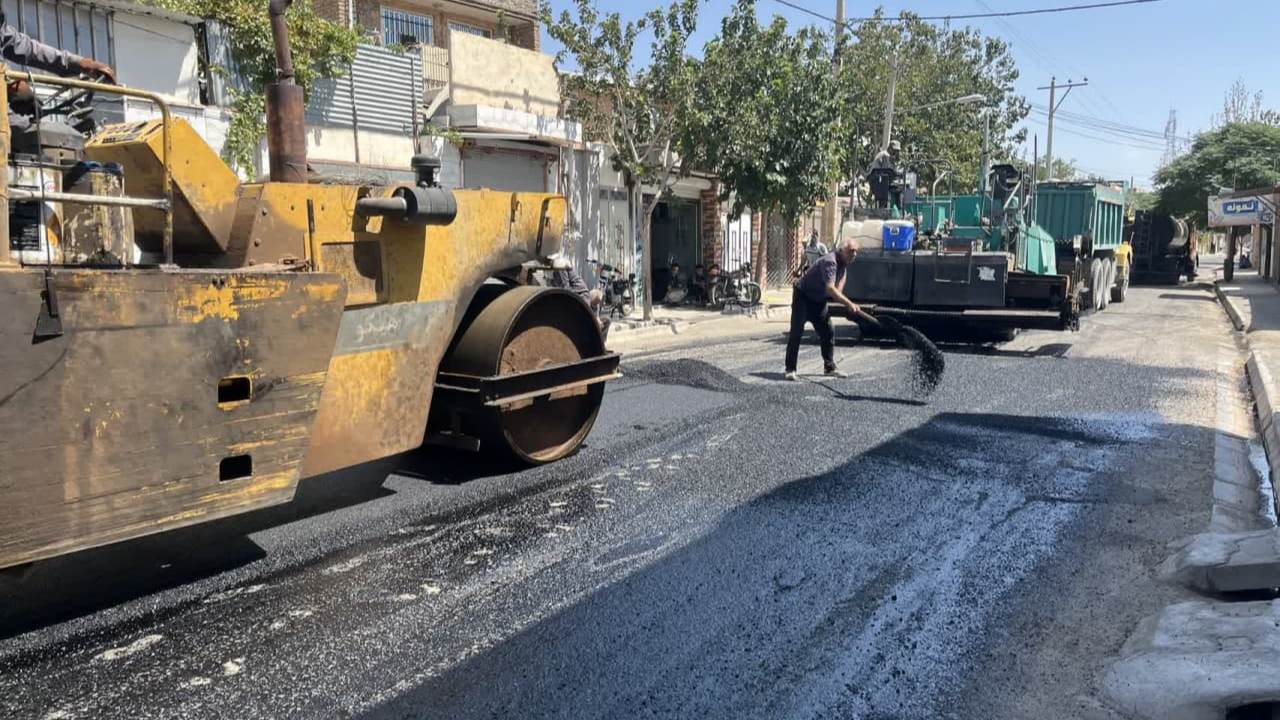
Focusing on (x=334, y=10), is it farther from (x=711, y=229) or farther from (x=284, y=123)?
(x=284, y=123)

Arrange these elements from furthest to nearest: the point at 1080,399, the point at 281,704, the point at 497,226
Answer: the point at 1080,399
the point at 497,226
the point at 281,704

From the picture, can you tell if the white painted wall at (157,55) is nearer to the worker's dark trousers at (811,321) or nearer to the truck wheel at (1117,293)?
the worker's dark trousers at (811,321)

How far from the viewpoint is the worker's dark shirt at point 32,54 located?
4.06 meters

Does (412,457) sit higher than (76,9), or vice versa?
(76,9)

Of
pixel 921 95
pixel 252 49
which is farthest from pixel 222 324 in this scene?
pixel 921 95

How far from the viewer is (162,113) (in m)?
3.73

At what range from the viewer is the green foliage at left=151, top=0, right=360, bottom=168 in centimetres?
1156

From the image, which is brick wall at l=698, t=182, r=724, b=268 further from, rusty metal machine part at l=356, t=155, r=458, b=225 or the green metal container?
rusty metal machine part at l=356, t=155, r=458, b=225

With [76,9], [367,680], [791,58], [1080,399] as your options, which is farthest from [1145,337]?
[76,9]

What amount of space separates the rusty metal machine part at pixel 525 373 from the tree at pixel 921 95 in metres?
20.0

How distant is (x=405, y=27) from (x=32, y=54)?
17318 millimetres

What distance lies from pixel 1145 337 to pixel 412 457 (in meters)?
12.1

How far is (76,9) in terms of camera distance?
33.5 ft

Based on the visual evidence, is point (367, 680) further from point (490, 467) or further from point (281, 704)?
point (490, 467)
